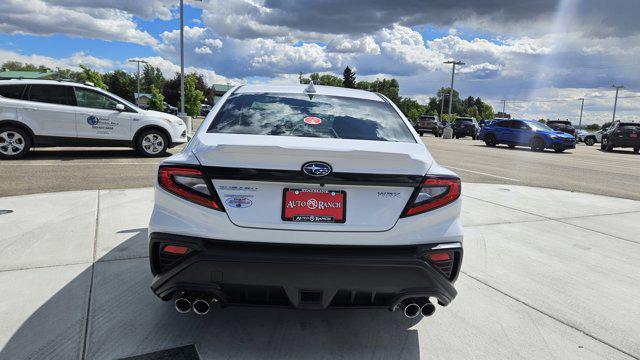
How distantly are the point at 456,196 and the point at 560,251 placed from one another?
9.38 ft

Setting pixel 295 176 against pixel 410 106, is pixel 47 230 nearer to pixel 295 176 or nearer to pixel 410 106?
pixel 295 176

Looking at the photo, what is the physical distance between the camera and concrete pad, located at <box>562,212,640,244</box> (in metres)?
5.62

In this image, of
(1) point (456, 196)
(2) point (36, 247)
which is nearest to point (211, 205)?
(1) point (456, 196)

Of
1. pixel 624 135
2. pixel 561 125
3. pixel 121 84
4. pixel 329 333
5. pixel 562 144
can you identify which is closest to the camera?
pixel 329 333

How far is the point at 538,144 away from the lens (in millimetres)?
22266

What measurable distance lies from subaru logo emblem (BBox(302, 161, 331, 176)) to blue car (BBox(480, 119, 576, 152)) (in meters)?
22.2

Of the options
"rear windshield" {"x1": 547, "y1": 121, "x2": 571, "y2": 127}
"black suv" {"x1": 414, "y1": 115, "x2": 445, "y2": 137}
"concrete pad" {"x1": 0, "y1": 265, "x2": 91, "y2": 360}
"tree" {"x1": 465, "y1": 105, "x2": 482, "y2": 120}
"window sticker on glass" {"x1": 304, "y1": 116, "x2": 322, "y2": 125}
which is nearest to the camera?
"concrete pad" {"x1": 0, "y1": 265, "x2": 91, "y2": 360}

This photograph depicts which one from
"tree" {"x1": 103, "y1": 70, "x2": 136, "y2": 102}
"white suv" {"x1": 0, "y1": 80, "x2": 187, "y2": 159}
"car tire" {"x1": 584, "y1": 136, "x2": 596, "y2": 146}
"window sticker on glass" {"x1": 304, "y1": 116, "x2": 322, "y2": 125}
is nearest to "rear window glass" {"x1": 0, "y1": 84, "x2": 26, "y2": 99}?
"white suv" {"x1": 0, "y1": 80, "x2": 187, "y2": 159}

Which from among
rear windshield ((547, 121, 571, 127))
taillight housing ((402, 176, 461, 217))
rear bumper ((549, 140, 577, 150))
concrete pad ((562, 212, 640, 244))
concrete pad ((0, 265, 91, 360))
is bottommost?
concrete pad ((0, 265, 91, 360))

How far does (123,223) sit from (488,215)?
4.70 metres

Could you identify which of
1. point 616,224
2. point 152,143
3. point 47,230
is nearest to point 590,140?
point 616,224

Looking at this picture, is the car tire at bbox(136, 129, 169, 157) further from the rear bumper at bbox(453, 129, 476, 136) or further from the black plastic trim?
the rear bumper at bbox(453, 129, 476, 136)

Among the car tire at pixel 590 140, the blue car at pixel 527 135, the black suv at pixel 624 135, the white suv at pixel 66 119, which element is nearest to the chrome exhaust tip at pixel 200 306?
the white suv at pixel 66 119

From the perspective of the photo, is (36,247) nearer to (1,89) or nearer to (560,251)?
(560,251)
